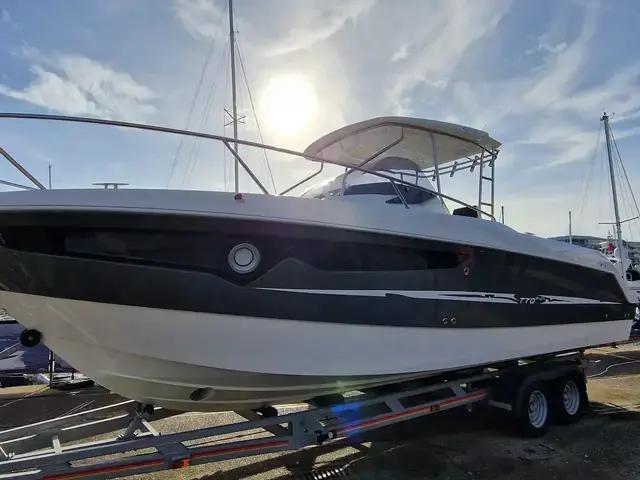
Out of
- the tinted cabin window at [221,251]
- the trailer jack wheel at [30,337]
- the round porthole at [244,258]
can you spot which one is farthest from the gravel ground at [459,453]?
the round porthole at [244,258]

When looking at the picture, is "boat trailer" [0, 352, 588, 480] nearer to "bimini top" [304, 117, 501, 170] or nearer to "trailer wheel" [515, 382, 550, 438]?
"trailer wheel" [515, 382, 550, 438]

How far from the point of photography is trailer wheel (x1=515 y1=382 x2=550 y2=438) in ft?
15.3

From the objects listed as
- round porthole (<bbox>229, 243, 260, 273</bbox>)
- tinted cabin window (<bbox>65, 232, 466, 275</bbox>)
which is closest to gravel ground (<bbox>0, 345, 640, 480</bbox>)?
tinted cabin window (<bbox>65, 232, 466, 275</bbox>)

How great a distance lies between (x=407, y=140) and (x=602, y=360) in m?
6.92

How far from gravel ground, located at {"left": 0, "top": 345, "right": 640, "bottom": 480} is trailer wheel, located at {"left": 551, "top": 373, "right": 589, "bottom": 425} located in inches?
4.4

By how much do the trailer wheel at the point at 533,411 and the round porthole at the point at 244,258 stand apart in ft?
10.2

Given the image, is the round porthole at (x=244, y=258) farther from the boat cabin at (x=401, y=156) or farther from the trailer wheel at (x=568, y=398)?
the trailer wheel at (x=568, y=398)

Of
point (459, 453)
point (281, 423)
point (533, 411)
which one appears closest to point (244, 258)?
point (281, 423)

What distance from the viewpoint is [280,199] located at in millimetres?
3213

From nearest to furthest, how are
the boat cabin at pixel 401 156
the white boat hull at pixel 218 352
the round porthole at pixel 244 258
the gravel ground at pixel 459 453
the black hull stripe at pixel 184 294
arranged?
1. the black hull stripe at pixel 184 294
2. the white boat hull at pixel 218 352
3. the round porthole at pixel 244 258
4. the gravel ground at pixel 459 453
5. the boat cabin at pixel 401 156

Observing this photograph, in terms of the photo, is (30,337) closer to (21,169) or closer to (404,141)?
(21,169)

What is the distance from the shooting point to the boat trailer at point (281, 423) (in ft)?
9.84

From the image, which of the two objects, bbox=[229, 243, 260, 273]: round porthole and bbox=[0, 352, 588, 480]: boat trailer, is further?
bbox=[229, 243, 260, 273]: round porthole

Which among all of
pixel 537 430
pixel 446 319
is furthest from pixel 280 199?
pixel 537 430
